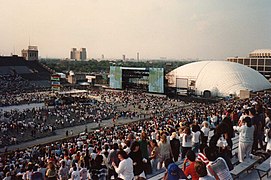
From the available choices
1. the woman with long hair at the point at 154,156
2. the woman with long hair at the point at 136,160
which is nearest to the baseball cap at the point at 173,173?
the woman with long hair at the point at 136,160

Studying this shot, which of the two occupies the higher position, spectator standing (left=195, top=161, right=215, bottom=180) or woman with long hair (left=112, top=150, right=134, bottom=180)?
spectator standing (left=195, top=161, right=215, bottom=180)

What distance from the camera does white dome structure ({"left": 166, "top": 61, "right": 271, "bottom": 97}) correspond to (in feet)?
176

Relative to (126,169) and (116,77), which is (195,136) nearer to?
(126,169)

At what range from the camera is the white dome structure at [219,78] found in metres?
53.6

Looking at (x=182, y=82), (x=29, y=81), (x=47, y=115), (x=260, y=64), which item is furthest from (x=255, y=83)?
(x=29, y=81)

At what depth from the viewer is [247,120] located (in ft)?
23.0

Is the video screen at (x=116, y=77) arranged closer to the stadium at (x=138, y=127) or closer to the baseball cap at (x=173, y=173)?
the stadium at (x=138, y=127)

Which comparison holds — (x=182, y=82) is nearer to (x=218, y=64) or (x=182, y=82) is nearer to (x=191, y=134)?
(x=218, y=64)

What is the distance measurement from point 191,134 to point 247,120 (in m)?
1.58

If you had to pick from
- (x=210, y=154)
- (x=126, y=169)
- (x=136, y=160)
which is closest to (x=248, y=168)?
(x=210, y=154)

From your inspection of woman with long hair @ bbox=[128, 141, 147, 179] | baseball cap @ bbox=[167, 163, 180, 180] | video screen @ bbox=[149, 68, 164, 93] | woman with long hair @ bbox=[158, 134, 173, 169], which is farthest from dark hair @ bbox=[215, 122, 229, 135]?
video screen @ bbox=[149, 68, 164, 93]

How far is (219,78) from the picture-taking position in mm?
55312

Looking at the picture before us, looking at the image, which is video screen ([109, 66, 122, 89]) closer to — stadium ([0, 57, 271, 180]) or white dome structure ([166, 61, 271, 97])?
stadium ([0, 57, 271, 180])

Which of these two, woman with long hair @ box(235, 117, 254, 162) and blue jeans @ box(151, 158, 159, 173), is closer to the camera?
woman with long hair @ box(235, 117, 254, 162)
